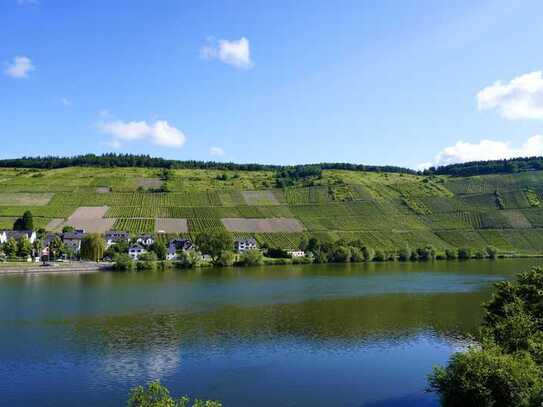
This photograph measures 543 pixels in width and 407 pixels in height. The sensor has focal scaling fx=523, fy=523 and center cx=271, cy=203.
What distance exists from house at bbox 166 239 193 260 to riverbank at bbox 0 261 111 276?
57.3ft

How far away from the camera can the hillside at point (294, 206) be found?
143 metres

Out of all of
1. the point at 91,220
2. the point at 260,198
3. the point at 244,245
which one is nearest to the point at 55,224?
the point at 91,220

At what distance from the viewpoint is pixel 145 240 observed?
129875 mm

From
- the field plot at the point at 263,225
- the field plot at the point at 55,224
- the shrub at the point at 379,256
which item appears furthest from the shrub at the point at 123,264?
the shrub at the point at 379,256

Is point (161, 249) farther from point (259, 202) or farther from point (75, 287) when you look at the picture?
point (259, 202)

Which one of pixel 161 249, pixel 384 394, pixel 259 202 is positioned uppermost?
pixel 259 202

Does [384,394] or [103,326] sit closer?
[384,394]

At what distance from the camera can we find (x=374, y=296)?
219 ft

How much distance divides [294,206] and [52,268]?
Answer: 86.4m

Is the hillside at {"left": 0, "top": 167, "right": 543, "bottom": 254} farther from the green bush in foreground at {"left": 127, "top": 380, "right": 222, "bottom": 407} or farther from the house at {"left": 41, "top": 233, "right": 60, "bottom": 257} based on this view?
the green bush in foreground at {"left": 127, "top": 380, "right": 222, "bottom": 407}

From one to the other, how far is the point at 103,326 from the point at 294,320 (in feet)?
59.2

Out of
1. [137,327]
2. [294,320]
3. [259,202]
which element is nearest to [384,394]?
[294,320]

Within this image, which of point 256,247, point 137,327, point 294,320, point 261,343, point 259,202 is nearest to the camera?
point 261,343

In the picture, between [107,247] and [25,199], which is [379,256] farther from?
[25,199]
